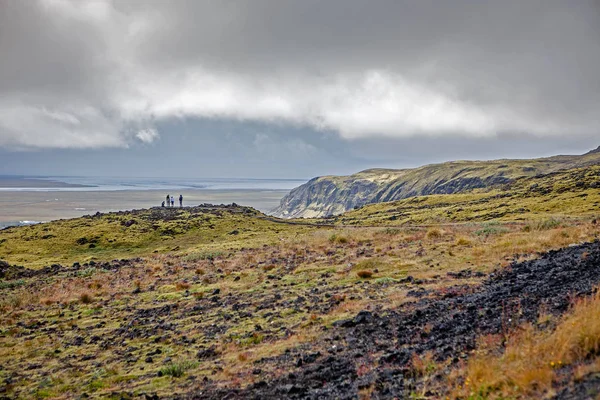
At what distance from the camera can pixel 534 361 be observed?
843cm

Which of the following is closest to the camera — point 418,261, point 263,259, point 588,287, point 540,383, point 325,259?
point 540,383

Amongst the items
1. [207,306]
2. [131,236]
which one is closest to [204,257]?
[207,306]

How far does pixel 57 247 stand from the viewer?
68438mm

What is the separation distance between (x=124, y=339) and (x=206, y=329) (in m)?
3.91

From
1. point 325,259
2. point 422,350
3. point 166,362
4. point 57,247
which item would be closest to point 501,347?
point 422,350

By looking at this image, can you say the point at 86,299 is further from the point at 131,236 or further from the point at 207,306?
the point at 131,236

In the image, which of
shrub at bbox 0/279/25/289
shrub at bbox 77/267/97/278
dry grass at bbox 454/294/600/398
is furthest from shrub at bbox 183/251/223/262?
dry grass at bbox 454/294/600/398

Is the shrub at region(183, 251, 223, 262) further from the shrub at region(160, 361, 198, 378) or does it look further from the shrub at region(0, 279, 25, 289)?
the shrub at region(160, 361, 198, 378)

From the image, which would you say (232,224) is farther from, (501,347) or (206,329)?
(501,347)

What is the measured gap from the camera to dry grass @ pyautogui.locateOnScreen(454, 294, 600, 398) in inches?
306

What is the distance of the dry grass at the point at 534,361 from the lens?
7.78 meters

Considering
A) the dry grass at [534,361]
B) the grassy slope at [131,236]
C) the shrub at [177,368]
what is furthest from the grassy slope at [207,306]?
the grassy slope at [131,236]

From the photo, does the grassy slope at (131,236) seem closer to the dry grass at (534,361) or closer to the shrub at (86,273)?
the shrub at (86,273)

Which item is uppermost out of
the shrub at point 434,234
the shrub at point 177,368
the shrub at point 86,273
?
the shrub at point 434,234
